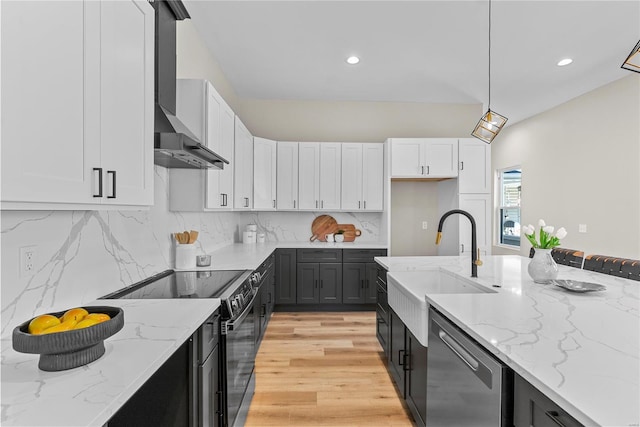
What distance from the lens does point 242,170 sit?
12.4 ft

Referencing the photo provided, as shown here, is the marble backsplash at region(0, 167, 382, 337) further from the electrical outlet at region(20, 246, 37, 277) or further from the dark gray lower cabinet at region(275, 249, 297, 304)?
the dark gray lower cabinet at region(275, 249, 297, 304)

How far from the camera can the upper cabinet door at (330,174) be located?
16.0 feet

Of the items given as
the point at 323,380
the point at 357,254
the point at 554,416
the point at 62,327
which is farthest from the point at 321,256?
the point at 554,416

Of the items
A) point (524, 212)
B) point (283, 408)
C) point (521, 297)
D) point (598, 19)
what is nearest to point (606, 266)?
point (521, 297)

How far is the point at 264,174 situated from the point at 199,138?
2.03 meters

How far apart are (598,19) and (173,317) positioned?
13.8ft

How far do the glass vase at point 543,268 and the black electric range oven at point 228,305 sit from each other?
70.4 inches

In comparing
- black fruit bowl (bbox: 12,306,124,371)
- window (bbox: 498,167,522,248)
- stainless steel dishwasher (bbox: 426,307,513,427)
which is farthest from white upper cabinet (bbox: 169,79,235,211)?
window (bbox: 498,167,522,248)

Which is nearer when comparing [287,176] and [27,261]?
[27,261]

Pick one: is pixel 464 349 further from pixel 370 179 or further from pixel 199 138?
pixel 370 179

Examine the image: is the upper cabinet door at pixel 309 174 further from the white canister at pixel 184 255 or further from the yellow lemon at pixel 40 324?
the yellow lemon at pixel 40 324

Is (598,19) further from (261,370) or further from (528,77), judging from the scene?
(261,370)

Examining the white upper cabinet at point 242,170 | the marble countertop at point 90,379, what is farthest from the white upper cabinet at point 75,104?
the white upper cabinet at point 242,170

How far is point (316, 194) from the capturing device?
4.89 meters
